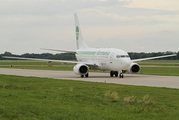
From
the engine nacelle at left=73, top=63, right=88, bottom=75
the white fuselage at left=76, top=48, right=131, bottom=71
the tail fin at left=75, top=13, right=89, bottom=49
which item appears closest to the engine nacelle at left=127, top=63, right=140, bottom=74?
the white fuselage at left=76, top=48, right=131, bottom=71

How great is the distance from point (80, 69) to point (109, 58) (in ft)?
15.7

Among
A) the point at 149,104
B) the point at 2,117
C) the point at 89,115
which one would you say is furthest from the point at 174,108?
the point at 2,117

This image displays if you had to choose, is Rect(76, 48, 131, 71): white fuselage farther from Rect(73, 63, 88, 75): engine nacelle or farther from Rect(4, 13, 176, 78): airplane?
Rect(73, 63, 88, 75): engine nacelle

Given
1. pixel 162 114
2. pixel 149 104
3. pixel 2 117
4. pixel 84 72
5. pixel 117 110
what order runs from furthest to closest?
pixel 84 72
pixel 149 104
pixel 117 110
pixel 162 114
pixel 2 117

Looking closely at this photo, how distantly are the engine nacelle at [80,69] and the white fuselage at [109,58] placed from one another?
7.64ft

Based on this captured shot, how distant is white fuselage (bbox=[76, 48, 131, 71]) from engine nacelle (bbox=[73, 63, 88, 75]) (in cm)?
233

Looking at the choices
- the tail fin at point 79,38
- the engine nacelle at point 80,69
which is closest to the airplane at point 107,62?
the engine nacelle at point 80,69

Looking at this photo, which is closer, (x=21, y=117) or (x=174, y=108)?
(x=21, y=117)

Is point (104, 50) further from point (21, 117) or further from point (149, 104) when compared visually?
point (21, 117)

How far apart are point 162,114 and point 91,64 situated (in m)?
29.6

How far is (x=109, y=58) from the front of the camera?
3950 centimetres

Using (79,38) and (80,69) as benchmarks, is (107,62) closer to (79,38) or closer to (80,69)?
(80,69)

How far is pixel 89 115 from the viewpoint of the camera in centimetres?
1234

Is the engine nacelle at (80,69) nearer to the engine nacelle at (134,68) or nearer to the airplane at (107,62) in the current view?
the airplane at (107,62)
